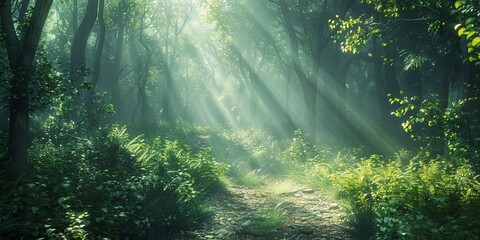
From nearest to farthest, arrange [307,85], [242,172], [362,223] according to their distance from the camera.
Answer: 1. [362,223]
2. [242,172]
3. [307,85]

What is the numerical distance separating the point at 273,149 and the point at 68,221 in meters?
12.2

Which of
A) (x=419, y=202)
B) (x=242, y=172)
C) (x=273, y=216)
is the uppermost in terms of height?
(x=242, y=172)

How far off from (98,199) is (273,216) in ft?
11.0

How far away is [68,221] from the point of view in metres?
4.42

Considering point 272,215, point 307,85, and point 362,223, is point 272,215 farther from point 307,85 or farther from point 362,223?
point 307,85

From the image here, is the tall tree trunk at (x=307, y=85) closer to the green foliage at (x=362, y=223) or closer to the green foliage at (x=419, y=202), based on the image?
the green foliage at (x=419, y=202)

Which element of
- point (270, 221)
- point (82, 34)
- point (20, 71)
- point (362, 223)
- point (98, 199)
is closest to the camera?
point (98, 199)

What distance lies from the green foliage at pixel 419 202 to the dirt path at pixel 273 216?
2.08ft

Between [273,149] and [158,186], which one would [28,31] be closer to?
[158,186]

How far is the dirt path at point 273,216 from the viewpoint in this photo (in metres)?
6.28

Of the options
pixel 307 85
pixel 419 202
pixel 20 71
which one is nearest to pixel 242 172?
pixel 307 85

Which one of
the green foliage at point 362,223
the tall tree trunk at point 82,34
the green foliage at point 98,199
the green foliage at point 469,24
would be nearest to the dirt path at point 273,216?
the green foliage at point 362,223

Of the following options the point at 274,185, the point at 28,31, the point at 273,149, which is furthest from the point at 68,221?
the point at 273,149

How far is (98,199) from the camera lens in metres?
5.71
